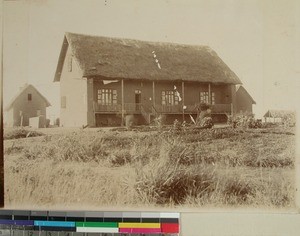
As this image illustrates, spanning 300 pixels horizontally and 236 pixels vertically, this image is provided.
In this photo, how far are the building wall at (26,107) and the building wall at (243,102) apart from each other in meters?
0.94

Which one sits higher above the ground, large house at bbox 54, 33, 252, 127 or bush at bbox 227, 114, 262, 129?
large house at bbox 54, 33, 252, 127

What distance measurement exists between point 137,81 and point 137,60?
116 mm

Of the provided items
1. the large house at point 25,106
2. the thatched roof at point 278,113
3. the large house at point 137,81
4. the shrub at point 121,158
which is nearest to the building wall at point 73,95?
the large house at point 137,81

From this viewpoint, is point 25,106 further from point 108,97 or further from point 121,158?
point 121,158

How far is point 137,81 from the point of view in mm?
2141

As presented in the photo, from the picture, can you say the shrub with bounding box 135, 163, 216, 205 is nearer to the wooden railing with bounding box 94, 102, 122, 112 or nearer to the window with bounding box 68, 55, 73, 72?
the wooden railing with bounding box 94, 102, 122, 112

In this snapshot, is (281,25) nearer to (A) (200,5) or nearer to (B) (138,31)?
(A) (200,5)

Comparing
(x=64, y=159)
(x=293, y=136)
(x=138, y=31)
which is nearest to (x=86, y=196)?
(x=64, y=159)

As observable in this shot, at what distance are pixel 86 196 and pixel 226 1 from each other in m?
1.14

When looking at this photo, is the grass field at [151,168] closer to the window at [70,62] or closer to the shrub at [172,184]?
the shrub at [172,184]

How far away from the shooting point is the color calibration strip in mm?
2037

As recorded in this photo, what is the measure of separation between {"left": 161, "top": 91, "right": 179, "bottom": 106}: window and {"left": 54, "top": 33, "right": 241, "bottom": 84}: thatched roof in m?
0.07

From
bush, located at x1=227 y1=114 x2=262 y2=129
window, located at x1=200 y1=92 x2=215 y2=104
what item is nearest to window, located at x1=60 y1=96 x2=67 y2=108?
window, located at x1=200 y1=92 x2=215 y2=104

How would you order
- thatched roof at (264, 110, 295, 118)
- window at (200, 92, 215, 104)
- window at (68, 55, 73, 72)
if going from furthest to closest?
window at (68, 55, 73, 72), window at (200, 92, 215, 104), thatched roof at (264, 110, 295, 118)
